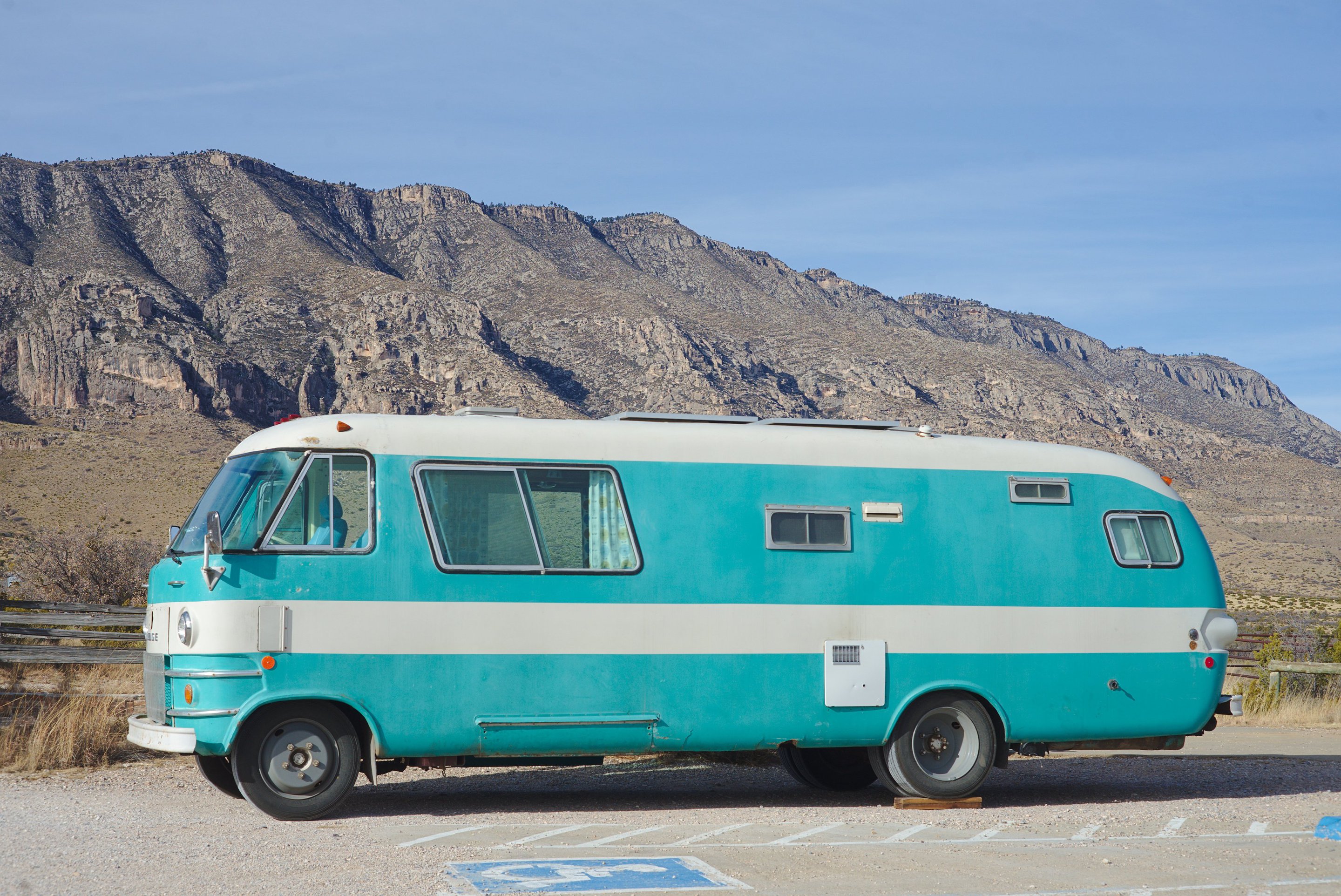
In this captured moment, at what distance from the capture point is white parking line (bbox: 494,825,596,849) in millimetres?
7852

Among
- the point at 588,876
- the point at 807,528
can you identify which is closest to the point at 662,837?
the point at 588,876

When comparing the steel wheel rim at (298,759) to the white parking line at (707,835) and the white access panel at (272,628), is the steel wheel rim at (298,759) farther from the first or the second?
the white parking line at (707,835)

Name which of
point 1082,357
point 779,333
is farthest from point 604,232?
point 1082,357

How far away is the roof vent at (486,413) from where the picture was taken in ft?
31.4

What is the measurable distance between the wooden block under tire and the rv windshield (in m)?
5.07

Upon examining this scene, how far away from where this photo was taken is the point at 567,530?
9.15 m

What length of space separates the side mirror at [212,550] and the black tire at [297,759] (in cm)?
91

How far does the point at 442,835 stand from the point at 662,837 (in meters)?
1.40

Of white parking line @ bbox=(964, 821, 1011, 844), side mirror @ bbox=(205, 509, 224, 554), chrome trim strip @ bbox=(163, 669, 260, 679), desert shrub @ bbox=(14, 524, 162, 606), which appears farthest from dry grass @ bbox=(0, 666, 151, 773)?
desert shrub @ bbox=(14, 524, 162, 606)

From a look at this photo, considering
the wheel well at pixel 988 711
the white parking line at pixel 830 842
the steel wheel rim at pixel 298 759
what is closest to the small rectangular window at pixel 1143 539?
the wheel well at pixel 988 711

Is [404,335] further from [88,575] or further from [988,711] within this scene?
[988,711]

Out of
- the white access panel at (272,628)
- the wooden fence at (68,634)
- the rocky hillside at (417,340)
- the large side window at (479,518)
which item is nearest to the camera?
the white access panel at (272,628)

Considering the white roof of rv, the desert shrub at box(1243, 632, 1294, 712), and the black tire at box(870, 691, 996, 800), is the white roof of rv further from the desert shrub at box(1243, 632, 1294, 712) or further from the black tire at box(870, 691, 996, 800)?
the desert shrub at box(1243, 632, 1294, 712)

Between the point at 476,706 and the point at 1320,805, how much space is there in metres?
6.62
